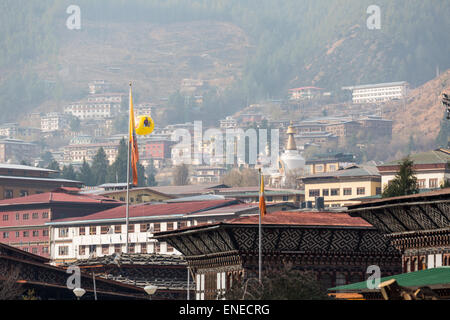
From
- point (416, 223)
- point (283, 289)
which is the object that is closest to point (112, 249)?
point (416, 223)

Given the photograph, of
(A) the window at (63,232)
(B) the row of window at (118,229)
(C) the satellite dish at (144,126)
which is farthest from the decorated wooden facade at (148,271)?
(A) the window at (63,232)

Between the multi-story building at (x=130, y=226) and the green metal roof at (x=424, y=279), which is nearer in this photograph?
the green metal roof at (x=424, y=279)

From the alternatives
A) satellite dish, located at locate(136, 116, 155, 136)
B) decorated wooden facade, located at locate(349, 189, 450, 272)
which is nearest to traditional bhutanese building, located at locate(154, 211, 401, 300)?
decorated wooden facade, located at locate(349, 189, 450, 272)

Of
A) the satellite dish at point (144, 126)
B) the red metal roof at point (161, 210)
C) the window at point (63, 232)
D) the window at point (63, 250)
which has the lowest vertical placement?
the window at point (63, 250)

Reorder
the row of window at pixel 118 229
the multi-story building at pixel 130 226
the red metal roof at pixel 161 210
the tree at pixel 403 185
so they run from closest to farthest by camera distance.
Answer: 1. the tree at pixel 403 185
2. the multi-story building at pixel 130 226
3. the row of window at pixel 118 229
4. the red metal roof at pixel 161 210

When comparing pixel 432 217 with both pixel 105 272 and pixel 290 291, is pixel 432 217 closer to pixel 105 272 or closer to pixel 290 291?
pixel 290 291

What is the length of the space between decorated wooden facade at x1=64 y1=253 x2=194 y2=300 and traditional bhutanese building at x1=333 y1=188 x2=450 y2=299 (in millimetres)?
36097

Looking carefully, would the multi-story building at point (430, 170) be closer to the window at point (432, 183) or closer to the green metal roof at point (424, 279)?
the window at point (432, 183)

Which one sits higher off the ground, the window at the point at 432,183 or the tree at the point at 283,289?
the tree at the point at 283,289

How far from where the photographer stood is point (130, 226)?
180500mm

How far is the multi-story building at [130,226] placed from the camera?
17600 centimetres

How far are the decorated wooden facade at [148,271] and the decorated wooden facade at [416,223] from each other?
36033 mm

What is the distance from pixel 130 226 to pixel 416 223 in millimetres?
128268
